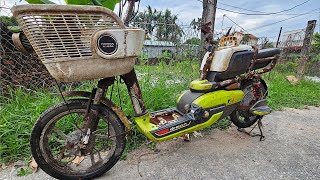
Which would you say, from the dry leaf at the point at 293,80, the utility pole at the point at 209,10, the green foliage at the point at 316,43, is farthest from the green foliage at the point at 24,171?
the green foliage at the point at 316,43

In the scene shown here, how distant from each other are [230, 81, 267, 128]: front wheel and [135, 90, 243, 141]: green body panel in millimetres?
233

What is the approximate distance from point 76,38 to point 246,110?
6.54 ft

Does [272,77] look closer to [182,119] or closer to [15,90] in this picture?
[182,119]

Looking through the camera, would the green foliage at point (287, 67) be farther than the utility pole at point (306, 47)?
Yes

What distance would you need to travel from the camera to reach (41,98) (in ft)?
9.68

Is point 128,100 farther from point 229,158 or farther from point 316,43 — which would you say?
point 316,43

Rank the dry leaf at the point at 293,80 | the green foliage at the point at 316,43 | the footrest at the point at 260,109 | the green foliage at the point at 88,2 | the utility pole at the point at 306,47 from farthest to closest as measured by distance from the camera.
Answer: the green foliage at the point at 316,43
the utility pole at the point at 306,47
the dry leaf at the point at 293,80
the footrest at the point at 260,109
the green foliage at the point at 88,2

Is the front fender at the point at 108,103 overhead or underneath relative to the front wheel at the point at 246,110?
overhead

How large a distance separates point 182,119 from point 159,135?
28 cm

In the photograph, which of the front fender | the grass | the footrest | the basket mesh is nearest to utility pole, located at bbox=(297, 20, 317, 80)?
the grass

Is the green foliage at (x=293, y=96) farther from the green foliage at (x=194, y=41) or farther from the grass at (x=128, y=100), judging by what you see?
the green foliage at (x=194, y=41)

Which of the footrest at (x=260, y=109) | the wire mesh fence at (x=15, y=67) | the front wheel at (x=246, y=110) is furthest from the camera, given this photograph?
the wire mesh fence at (x=15, y=67)

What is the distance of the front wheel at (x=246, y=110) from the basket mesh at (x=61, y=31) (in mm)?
1764

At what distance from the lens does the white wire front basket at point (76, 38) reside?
124cm
